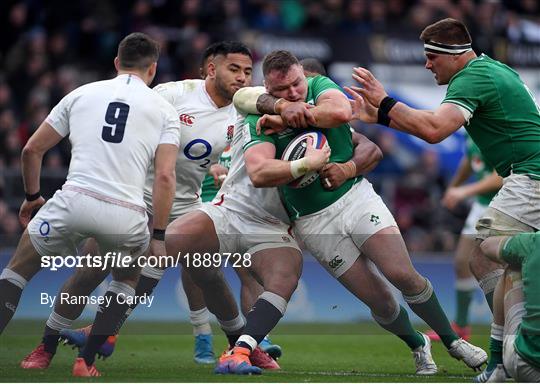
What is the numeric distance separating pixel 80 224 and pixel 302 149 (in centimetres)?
167

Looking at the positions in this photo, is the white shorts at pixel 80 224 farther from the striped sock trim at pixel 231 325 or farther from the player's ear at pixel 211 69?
the player's ear at pixel 211 69

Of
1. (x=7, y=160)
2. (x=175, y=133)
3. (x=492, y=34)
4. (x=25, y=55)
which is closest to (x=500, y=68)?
(x=175, y=133)

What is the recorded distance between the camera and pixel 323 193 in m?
8.57

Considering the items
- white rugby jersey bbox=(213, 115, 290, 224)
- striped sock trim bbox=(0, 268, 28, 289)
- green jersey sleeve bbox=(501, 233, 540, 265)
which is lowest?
striped sock trim bbox=(0, 268, 28, 289)

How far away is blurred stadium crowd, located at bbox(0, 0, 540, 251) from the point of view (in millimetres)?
16922

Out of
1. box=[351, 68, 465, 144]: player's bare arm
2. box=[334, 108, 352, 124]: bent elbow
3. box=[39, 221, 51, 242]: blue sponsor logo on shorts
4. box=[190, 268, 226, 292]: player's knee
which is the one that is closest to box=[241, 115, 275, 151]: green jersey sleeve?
box=[334, 108, 352, 124]: bent elbow

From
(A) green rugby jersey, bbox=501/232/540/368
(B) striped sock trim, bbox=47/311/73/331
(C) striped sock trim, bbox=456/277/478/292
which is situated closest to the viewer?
(A) green rugby jersey, bbox=501/232/540/368

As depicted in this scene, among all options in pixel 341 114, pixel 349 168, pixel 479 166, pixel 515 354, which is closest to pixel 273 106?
pixel 341 114

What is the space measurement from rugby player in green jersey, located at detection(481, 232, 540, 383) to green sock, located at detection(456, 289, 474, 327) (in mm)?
4260

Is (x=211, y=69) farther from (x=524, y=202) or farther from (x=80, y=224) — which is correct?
(x=524, y=202)

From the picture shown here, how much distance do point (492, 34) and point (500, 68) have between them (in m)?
13.0

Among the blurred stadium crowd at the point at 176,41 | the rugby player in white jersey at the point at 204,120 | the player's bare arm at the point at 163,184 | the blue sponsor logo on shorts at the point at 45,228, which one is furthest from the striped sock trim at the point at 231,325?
the blurred stadium crowd at the point at 176,41

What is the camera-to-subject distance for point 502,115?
824cm

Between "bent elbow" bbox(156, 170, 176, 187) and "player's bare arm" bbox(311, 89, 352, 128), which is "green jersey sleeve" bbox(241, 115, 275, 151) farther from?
"bent elbow" bbox(156, 170, 176, 187)
